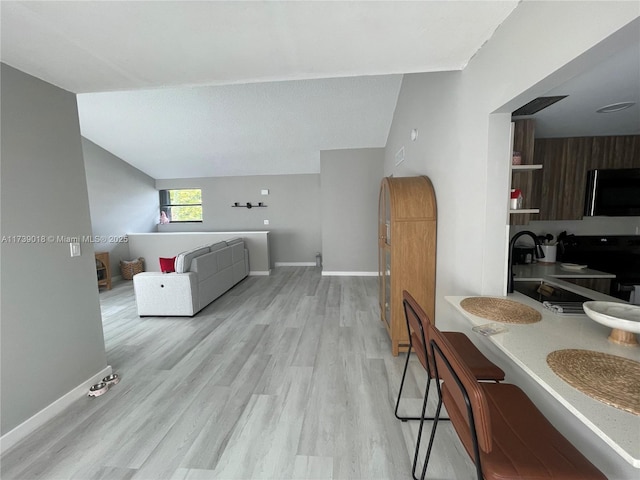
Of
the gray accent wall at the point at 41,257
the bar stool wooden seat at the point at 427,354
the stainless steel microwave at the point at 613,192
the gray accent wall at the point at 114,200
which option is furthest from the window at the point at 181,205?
the stainless steel microwave at the point at 613,192

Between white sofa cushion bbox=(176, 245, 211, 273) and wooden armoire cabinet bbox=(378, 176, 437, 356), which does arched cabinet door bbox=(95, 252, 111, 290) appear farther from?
wooden armoire cabinet bbox=(378, 176, 437, 356)

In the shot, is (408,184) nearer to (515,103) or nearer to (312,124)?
(515,103)

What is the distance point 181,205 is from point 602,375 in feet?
25.7

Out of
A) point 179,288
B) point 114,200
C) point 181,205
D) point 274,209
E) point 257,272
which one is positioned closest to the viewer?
point 179,288

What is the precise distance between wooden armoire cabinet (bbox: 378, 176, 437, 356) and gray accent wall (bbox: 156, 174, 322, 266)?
4.14m

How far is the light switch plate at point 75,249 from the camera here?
2096 mm

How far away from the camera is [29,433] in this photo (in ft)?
5.81

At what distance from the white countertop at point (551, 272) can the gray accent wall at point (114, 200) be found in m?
6.60

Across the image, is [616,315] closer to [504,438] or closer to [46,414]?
[504,438]

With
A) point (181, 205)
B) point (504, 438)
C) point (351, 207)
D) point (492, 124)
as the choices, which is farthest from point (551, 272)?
point (181, 205)

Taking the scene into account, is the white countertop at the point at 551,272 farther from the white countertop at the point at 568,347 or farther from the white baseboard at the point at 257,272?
the white baseboard at the point at 257,272

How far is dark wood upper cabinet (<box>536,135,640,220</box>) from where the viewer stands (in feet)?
8.06

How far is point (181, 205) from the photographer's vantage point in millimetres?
7113

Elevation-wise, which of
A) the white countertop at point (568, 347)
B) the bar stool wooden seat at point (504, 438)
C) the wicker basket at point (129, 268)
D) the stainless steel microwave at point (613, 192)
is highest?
the stainless steel microwave at point (613, 192)
